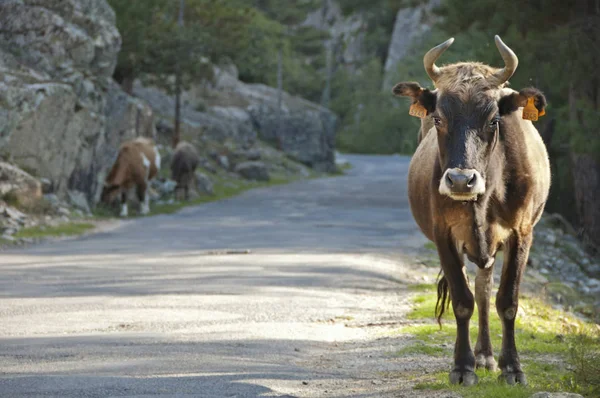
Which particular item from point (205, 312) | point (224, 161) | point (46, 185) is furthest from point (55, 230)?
point (224, 161)

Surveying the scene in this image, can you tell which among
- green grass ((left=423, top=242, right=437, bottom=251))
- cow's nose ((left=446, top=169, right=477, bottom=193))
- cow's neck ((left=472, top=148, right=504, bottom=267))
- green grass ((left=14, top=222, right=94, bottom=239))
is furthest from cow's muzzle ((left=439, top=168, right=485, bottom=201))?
green grass ((left=14, top=222, right=94, bottom=239))

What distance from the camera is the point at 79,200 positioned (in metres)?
29.3

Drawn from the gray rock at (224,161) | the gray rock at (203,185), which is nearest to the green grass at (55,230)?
the gray rock at (203,185)

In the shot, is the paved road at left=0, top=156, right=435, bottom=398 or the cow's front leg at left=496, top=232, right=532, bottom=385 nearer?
the paved road at left=0, top=156, right=435, bottom=398

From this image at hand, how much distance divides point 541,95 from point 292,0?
88659mm

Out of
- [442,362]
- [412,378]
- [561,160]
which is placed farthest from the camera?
[561,160]

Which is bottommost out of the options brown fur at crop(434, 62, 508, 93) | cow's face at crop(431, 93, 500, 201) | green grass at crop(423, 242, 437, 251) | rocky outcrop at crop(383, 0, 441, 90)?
green grass at crop(423, 242, 437, 251)

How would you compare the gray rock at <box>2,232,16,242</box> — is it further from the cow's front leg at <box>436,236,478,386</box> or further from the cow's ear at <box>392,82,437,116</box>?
the cow's front leg at <box>436,236,478,386</box>

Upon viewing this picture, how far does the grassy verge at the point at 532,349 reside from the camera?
792cm

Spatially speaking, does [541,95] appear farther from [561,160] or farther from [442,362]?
[561,160]

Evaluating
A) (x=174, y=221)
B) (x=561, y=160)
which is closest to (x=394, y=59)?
(x=561, y=160)

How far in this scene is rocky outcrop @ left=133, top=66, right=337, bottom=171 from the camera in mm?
54531

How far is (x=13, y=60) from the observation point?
1181 inches

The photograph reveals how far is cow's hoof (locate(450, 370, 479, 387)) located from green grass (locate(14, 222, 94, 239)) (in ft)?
52.1
